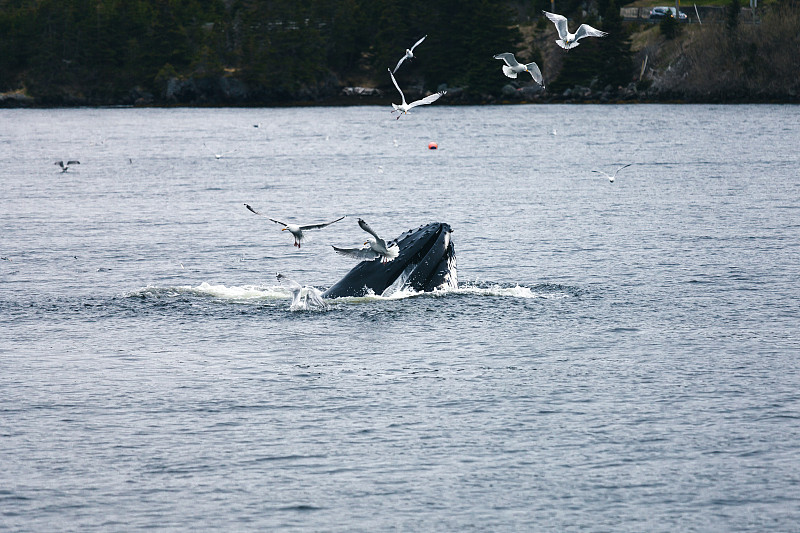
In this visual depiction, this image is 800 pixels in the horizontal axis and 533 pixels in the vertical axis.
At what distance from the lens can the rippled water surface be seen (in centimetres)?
1886

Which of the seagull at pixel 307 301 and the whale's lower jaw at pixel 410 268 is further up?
the whale's lower jaw at pixel 410 268

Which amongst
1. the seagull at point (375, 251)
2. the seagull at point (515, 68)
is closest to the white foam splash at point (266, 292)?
the seagull at point (375, 251)

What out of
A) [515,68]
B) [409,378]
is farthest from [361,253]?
[515,68]

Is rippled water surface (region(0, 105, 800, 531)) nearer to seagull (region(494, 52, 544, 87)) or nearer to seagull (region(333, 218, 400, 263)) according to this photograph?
seagull (region(333, 218, 400, 263))

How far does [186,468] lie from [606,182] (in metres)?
64.0

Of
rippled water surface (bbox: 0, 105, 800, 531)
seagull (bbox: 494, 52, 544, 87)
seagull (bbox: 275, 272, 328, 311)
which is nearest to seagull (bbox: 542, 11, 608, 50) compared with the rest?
seagull (bbox: 494, 52, 544, 87)

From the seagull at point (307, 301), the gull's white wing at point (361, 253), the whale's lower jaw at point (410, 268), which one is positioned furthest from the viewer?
the seagull at point (307, 301)

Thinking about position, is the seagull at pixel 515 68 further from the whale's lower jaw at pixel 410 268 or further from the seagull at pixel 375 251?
the seagull at pixel 375 251

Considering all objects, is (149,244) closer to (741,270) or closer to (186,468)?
(741,270)

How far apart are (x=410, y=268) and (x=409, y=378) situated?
7125 millimetres

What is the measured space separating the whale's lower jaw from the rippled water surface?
1.56ft

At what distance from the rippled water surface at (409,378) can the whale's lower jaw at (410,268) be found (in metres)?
0.47

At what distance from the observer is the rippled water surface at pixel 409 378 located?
18859 mm

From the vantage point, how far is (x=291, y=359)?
27.6 meters
